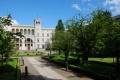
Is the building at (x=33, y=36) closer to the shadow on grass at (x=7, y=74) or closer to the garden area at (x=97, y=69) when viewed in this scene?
the garden area at (x=97, y=69)

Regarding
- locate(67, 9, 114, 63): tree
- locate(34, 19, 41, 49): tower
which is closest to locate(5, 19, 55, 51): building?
locate(34, 19, 41, 49): tower

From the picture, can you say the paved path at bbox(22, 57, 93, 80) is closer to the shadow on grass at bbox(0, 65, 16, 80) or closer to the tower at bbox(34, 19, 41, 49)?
the shadow on grass at bbox(0, 65, 16, 80)

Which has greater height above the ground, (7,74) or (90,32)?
(90,32)

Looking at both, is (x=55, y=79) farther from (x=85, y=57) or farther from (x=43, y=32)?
(x=43, y=32)

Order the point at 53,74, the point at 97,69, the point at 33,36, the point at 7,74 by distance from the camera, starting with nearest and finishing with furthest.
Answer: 1. the point at 7,74
2. the point at 53,74
3. the point at 97,69
4. the point at 33,36

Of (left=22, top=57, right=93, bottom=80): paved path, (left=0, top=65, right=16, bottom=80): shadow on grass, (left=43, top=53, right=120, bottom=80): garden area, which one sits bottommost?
(left=22, top=57, right=93, bottom=80): paved path

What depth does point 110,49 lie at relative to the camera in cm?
1365

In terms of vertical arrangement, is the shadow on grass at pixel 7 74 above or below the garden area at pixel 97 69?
below

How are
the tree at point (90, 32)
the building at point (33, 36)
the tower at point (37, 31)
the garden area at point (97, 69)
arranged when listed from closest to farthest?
the garden area at point (97, 69), the tree at point (90, 32), the building at point (33, 36), the tower at point (37, 31)

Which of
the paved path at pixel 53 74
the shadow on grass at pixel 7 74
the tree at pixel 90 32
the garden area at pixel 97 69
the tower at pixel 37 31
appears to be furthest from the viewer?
the tower at pixel 37 31

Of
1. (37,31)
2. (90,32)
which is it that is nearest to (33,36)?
(37,31)

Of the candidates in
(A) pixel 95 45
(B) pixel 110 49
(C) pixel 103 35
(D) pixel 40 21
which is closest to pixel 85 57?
(A) pixel 95 45

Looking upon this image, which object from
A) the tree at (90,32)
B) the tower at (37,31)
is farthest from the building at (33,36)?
the tree at (90,32)

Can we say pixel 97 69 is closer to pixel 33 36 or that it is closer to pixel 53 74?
pixel 53 74
